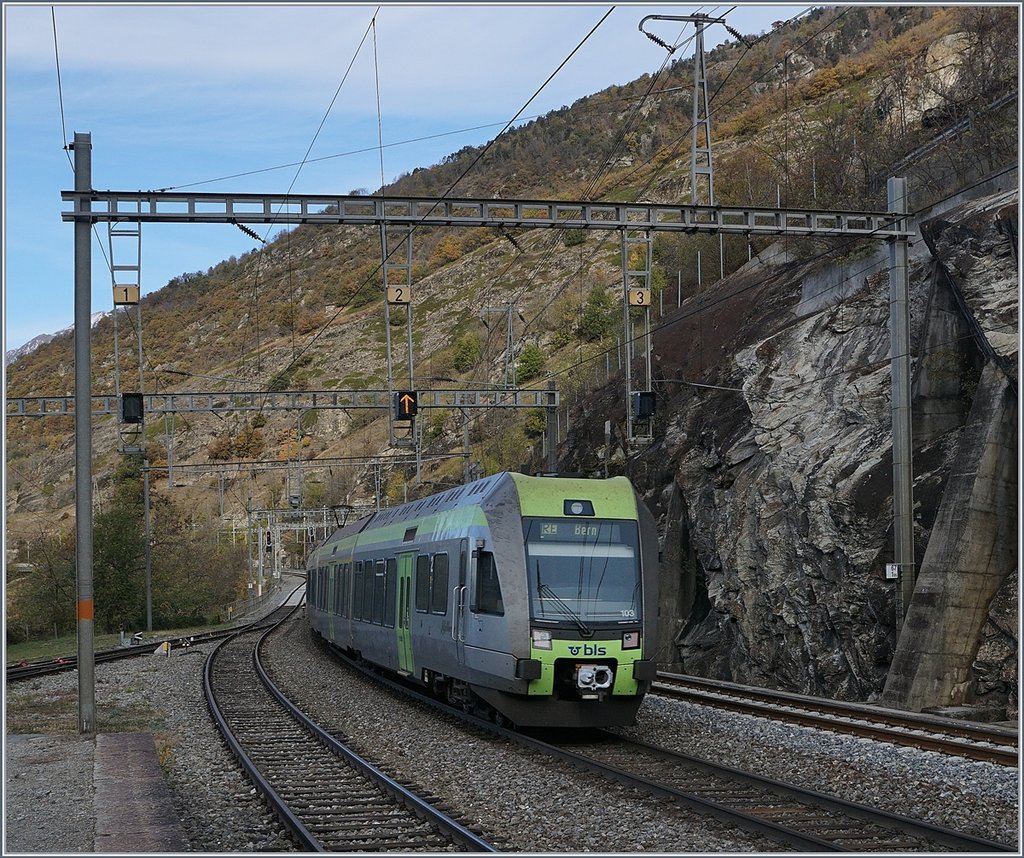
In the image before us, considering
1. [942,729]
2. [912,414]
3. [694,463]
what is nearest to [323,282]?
[694,463]

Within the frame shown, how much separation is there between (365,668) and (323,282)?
11226 cm

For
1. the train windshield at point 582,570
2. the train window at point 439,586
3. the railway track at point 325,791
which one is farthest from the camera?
the train window at point 439,586

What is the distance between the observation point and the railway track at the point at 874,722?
512 inches

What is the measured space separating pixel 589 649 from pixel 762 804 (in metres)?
4.39

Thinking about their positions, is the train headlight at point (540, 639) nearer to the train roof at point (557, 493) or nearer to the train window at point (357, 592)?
the train roof at point (557, 493)

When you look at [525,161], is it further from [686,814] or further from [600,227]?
[686,814]

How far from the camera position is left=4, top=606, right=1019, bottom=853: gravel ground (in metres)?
9.73

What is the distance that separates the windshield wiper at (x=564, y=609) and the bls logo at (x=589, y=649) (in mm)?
137

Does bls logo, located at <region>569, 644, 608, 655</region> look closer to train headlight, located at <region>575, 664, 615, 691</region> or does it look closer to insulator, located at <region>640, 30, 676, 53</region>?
train headlight, located at <region>575, 664, 615, 691</region>

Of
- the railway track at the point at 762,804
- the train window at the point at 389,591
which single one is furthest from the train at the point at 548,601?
the train window at the point at 389,591

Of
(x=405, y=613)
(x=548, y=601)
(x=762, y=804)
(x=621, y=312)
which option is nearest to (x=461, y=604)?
(x=548, y=601)

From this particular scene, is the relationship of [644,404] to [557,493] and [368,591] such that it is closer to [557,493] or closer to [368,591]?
[368,591]

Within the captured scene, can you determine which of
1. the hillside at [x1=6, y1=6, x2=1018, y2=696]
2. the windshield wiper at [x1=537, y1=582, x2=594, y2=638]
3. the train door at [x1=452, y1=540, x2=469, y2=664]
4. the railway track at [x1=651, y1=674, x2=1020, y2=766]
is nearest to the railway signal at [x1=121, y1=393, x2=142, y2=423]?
the hillside at [x1=6, y1=6, x2=1018, y2=696]

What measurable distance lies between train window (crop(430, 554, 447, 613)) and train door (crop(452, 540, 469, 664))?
2.34ft
